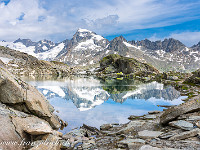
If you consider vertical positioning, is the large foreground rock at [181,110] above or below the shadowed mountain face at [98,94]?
above

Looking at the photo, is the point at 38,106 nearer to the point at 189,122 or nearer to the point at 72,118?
the point at 72,118

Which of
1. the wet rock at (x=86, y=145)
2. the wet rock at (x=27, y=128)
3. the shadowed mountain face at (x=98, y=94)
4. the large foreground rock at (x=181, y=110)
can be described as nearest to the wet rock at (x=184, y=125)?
the large foreground rock at (x=181, y=110)

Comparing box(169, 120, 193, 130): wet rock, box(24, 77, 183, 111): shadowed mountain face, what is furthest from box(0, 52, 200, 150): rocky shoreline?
box(24, 77, 183, 111): shadowed mountain face

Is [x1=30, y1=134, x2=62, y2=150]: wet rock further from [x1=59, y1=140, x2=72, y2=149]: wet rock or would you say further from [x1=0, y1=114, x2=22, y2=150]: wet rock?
[x1=0, y1=114, x2=22, y2=150]: wet rock

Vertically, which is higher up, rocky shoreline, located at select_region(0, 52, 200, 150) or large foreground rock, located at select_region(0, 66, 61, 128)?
large foreground rock, located at select_region(0, 66, 61, 128)

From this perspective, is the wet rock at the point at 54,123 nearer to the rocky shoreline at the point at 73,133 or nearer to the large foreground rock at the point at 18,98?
the rocky shoreline at the point at 73,133

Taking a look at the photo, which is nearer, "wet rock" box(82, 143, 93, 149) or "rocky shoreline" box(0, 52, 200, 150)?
"rocky shoreline" box(0, 52, 200, 150)

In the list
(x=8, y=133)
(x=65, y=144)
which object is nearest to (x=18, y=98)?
(x=8, y=133)

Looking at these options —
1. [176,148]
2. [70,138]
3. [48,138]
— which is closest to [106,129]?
[70,138]

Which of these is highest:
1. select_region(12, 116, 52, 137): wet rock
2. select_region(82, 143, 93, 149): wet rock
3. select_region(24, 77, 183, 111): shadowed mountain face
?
select_region(12, 116, 52, 137): wet rock

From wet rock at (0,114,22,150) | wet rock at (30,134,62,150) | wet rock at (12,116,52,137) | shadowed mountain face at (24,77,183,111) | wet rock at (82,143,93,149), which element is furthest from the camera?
shadowed mountain face at (24,77,183,111)

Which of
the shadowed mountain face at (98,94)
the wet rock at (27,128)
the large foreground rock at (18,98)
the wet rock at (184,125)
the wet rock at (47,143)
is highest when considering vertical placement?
the large foreground rock at (18,98)

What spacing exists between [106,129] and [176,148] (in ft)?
53.4

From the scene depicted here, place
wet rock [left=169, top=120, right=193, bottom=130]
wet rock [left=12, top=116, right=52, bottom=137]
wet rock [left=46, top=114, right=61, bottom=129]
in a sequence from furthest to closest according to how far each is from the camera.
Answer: wet rock [left=46, top=114, right=61, bottom=129], wet rock [left=169, top=120, right=193, bottom=130], wet rock [left=12, top=116, right=52, bottom=137]
